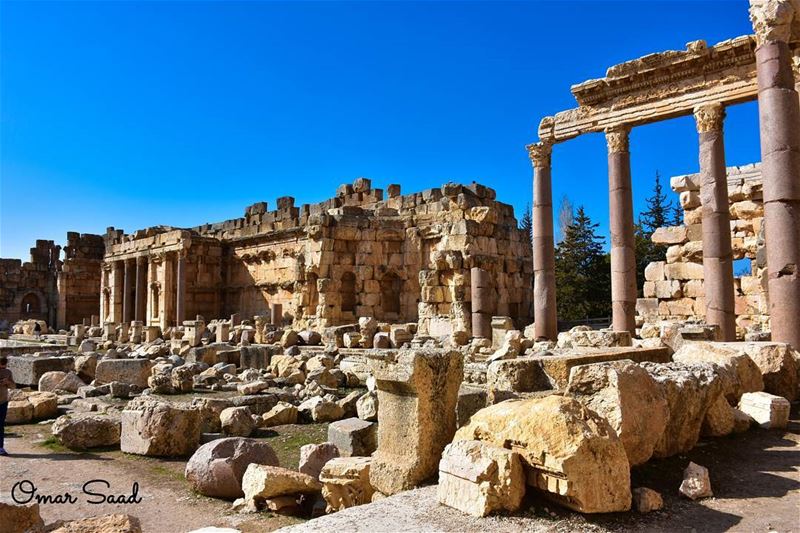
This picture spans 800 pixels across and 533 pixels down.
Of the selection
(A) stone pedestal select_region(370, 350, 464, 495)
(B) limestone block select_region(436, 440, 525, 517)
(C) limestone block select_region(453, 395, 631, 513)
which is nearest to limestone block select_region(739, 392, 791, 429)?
(C) limestone block select_region(453, 395, 631, 513)

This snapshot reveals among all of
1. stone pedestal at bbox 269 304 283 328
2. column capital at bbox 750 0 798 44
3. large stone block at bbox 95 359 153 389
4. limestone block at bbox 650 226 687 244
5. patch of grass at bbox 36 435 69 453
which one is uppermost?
column capital at bbox 750 0 798 44

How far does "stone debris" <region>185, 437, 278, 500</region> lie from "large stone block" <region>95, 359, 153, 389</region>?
24.5 ft

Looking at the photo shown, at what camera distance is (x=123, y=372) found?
1274 cm

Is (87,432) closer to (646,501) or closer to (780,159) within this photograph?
(646,501)

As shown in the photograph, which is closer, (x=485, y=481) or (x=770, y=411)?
(x=485, y=481)

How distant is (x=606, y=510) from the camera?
3.40 meters

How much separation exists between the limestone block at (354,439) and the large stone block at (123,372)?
7.65 m

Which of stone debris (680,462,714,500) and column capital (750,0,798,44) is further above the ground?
column capital (750,0,798,44)

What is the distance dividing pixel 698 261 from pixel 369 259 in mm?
11168

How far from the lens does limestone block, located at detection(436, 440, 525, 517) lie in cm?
349

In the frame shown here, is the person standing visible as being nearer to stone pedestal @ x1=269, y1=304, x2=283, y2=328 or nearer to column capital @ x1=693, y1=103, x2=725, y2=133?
column capital @ x1=693, y1=103, x2=725, y2=133

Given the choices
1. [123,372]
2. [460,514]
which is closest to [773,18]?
[460,514]

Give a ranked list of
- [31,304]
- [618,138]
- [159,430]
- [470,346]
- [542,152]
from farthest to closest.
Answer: [31,304] < [542,152] < [618,138] < [470,346] < [159,430]

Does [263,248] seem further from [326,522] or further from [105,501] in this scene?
[326,522]
